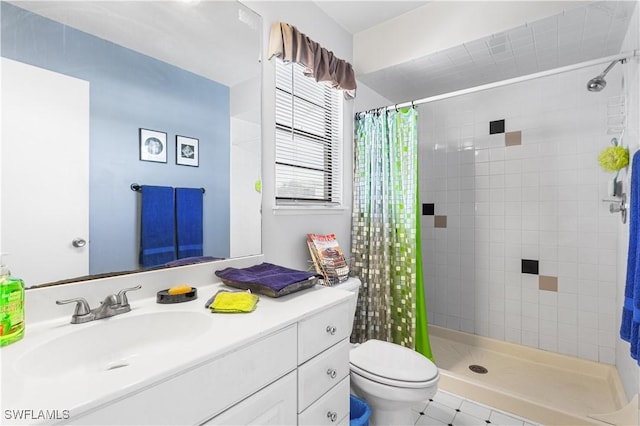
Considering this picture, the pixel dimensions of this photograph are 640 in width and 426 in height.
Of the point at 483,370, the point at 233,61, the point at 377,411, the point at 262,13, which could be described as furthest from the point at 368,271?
the point at 262,13

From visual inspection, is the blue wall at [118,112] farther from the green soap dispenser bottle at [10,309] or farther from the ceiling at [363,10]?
the ceiling at [363,10]

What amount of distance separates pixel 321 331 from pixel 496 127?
2477mm

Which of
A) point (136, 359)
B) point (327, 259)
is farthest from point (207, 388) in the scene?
point (327, 259)

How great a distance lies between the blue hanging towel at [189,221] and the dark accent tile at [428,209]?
2.31m

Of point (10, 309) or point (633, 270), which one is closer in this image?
point (10, 309)

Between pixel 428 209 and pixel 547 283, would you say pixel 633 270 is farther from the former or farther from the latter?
pixel 428 209

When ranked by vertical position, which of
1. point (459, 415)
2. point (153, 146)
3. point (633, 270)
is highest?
point (153, 146)

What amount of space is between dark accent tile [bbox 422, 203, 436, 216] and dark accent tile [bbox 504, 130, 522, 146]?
82cm

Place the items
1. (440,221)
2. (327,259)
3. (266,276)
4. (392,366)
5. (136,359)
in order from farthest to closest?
(440,221) → (327,259) → (392,366) → (266,276) → (136,359)

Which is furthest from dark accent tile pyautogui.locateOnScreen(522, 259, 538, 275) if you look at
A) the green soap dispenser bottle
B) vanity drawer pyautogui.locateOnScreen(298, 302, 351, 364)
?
the green soap dispenser bottle

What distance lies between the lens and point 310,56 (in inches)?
73.3

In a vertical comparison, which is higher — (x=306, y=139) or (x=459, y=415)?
(x=306, y=139)

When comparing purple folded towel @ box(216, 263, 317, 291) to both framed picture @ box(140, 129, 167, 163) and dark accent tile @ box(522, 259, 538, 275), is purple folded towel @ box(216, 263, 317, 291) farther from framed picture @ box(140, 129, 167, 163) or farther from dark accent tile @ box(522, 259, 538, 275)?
dark accent tile @ box(522, 259, 538, 275)

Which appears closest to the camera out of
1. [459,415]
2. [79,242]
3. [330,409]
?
[79,242]
